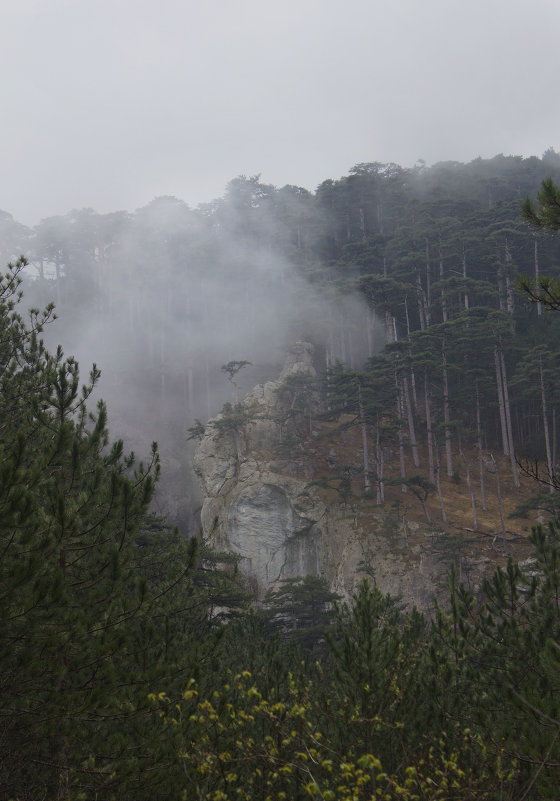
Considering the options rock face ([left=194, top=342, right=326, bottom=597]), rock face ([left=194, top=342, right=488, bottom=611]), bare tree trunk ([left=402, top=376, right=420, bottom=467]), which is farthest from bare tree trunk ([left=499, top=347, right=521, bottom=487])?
rock face ([left=194, top=342, right=326, bottom=597])

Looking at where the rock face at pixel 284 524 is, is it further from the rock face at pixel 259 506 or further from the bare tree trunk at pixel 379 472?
the bare tree trunk at pixel 379 472

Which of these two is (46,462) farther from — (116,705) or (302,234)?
(302,234)

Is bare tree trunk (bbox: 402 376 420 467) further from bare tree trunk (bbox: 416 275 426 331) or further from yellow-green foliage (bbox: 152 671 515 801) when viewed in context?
yellow-green foliage (bbox: 152 671 515 801)

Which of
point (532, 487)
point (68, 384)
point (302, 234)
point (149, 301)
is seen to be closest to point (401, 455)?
point (532, 487)

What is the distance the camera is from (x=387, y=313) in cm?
4688

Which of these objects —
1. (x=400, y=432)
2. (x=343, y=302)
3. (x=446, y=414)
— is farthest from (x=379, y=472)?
(x=343, y=302)

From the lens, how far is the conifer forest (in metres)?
4.92

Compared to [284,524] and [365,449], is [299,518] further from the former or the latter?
[365,449]

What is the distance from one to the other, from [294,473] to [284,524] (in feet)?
Result: 10.9

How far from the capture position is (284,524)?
3180cm

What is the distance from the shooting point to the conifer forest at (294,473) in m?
4.92

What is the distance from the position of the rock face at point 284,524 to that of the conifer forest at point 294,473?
0.92 metres

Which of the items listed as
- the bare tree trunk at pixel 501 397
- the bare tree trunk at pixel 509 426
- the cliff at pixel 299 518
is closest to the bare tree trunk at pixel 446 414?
the bare tree trunk at pixel 501 397

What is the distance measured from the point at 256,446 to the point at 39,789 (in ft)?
97.9
